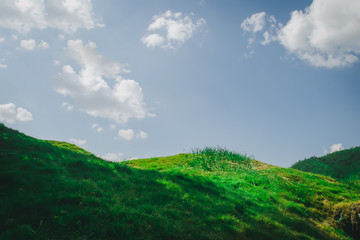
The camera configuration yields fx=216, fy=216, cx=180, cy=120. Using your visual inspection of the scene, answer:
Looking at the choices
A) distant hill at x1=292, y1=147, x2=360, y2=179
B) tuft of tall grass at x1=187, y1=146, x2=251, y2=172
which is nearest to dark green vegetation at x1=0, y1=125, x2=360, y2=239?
tuft of tall grass at x1=187, y1=146, x2=251, y2=172

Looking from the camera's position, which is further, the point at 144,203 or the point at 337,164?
the point at 337,164

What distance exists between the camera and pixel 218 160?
13875 millimetres

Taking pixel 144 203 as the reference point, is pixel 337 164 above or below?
above

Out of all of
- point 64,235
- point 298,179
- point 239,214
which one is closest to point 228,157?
point 298,179

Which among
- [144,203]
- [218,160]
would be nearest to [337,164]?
[218,160]

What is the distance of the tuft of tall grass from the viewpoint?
1256 centimetres

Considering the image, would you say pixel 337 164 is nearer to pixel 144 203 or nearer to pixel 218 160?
pixel 218 160

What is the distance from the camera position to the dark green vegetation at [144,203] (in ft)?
15.3

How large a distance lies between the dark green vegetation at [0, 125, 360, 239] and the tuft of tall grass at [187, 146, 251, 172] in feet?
7.53

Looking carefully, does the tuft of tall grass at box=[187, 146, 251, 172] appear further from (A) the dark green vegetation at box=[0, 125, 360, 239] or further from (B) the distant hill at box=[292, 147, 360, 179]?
(B) the distant hill at box=[292, 147, 360, 179]

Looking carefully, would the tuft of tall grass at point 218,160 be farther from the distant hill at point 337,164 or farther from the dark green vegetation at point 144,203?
the distant hill at point 337,164

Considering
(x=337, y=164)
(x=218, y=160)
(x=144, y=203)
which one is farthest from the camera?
(x=337, y=164)

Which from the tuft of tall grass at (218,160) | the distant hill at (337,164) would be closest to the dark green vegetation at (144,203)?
the tuft of tall grass at (218,160)

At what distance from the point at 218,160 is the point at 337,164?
10.3 metres
